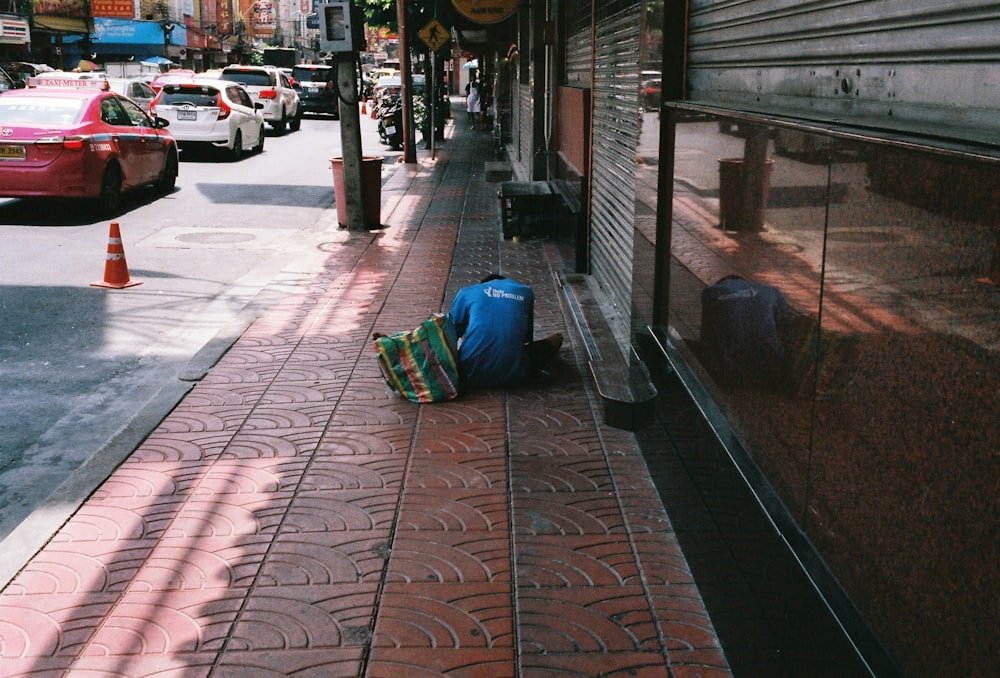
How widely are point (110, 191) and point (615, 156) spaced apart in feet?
28.0

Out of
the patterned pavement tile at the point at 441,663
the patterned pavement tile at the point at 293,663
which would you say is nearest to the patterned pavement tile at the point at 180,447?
the patterned pavement tile at the point at 293,663

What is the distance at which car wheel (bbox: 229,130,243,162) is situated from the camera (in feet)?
72.5

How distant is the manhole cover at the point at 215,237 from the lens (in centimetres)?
1227

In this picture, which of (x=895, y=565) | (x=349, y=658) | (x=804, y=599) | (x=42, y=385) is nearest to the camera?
(x=895, y=565)

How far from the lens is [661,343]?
194 inches

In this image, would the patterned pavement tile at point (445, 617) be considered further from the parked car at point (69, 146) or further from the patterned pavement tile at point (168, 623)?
the parked car at point (69, 146)

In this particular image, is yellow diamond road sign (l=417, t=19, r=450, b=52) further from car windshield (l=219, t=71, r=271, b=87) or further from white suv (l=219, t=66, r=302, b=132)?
car windshield (l=219, t=71, r=271, b=87)

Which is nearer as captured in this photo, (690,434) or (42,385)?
(690,434)

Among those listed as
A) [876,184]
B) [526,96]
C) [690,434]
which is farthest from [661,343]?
[526,96]

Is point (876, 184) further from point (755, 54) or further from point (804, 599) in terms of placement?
point (755, 54)

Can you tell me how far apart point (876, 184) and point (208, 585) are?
296cm

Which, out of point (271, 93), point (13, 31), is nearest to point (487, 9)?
point (271, 93)

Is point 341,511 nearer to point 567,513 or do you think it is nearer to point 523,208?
point 567,513

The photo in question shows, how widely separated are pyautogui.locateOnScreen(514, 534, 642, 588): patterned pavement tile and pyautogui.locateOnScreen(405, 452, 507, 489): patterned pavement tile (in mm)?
653
